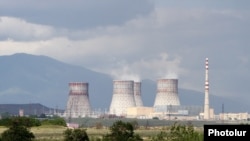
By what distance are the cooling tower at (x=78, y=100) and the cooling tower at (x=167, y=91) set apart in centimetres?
1938

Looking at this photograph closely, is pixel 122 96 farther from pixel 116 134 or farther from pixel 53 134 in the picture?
Result: pixel 116 134

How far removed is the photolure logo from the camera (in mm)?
7242

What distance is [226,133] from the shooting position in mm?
7277

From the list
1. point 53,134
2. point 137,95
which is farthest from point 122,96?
point 53,134

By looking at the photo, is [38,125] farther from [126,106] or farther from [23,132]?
[126,106]

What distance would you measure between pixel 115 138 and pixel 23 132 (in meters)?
4.24

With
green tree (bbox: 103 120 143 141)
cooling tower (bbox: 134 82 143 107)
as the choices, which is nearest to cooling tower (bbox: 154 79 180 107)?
cooling tower (bbox: 134 82 143 107)

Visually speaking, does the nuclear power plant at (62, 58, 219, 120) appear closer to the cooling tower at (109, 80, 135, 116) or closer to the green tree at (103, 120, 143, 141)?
the cooling tower at (109, 80, 135, 116)

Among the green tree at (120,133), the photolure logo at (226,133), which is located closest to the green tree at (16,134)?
the green tree at (120,133)

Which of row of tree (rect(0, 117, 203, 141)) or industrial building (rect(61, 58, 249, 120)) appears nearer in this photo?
row of tree (rect(0, 117, 203, 141))

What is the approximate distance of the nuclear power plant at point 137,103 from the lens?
152m

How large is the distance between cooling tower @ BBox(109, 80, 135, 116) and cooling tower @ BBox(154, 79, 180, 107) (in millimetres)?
6536

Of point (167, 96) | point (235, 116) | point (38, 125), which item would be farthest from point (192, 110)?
point (38, 125)

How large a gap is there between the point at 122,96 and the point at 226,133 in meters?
146
